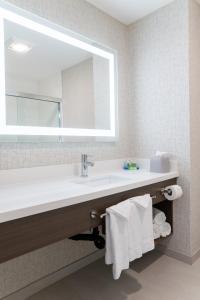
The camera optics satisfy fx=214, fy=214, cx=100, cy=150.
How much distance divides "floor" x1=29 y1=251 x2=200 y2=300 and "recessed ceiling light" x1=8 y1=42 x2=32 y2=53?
1665 millimetres

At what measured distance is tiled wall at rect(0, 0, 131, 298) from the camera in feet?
4.50

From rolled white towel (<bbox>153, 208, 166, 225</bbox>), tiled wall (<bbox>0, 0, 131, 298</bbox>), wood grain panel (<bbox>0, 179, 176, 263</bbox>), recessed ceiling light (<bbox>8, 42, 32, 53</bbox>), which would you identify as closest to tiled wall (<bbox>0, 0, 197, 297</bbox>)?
tiled wall (<bbox>0, 0, 131, 298</bbox>)

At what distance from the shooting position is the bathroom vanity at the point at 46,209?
2.69ft

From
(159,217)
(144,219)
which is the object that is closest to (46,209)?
(144,219)

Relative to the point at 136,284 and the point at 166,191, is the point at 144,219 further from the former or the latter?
the point at 136,284

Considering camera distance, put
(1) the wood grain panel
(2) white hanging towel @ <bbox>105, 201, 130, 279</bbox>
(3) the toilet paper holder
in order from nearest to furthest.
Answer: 1. (1) the wood grain panel
2. (2) white hanging towel @ <bbox>105, 201, 130, 279</bbox>
3. (3) the toilet paper holder

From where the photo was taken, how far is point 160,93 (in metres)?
1.94

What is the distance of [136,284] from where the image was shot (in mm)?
1557

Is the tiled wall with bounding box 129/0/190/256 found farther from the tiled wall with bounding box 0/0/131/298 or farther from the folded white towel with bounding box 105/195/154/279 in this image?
the folded white towel with bounding box 105/195/154/279

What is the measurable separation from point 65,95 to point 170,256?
65.3 inches

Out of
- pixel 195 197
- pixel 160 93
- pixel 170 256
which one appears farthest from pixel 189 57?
pixel 170 256

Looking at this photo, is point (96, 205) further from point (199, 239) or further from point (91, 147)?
point (199, 239)

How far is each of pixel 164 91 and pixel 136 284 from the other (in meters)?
1.58

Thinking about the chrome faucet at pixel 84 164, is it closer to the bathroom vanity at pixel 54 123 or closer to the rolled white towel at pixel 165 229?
the bathroom vanity at pixel 54 123
